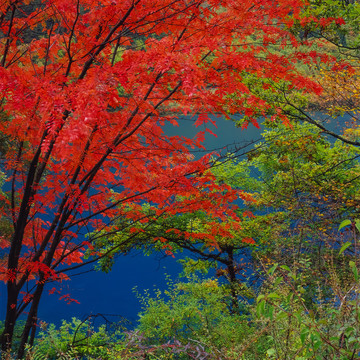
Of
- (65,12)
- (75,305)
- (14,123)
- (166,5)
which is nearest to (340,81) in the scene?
(166,5)

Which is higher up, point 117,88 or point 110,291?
point 110,291

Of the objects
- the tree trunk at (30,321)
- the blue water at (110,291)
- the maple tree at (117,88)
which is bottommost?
the tree trunk at (30,321)

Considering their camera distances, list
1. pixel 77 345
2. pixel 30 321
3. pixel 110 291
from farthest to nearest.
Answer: pixel 110 291, pixel 77 345, pixel 30 321

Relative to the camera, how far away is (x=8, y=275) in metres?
4.52

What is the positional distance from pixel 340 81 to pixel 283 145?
180 centimetres

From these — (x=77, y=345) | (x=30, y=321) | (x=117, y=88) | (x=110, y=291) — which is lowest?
(x=77, y=345)

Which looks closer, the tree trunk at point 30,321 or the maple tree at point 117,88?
the maple tree at point 117,88

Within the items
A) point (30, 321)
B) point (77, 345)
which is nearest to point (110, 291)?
point (77, 345)

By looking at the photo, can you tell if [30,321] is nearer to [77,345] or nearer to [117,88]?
[77,345]

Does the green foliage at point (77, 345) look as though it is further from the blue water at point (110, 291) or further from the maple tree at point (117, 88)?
the blue water at point (110, 291)

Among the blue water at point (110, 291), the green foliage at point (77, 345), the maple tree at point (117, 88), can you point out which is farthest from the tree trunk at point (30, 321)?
the blue water at point (110, 291)

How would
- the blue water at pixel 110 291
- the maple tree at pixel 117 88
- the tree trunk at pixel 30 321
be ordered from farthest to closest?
the blue water at pixel 110 291 < the tree trunk at pixel 30 321 < the maple tree at pixel 117 88

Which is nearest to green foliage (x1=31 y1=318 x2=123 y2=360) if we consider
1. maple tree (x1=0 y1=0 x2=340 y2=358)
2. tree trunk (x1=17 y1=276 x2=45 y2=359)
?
tree trunk (x1=17 y1=276 x2=45 y2=359)

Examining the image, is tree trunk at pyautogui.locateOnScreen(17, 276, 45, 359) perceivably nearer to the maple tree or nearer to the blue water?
the maple tree
